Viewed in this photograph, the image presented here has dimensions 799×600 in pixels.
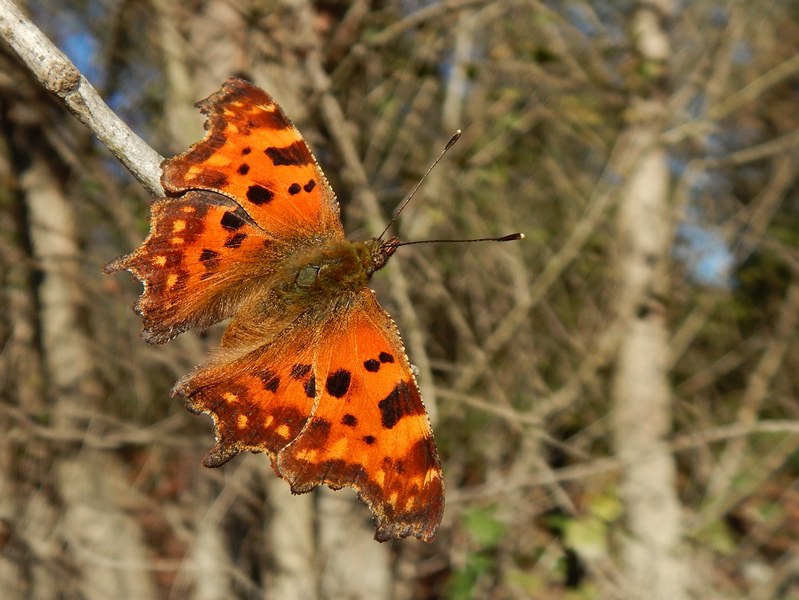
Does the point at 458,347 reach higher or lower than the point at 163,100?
lower

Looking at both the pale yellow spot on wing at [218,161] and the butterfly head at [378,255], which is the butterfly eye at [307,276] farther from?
the pale yellow spot on wing at [218,161]

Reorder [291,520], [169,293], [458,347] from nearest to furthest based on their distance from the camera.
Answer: [169,293] → [291,520] → [458,347]

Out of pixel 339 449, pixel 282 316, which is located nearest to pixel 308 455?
pixel 339 449

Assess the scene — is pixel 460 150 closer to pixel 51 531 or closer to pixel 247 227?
pixel 247 227

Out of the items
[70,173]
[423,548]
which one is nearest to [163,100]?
[70,173]

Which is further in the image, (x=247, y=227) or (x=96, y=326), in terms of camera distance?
(x=96, y=326)

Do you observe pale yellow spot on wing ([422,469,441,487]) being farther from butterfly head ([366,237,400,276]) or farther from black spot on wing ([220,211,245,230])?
black spot on wing ([220,211,245,230])

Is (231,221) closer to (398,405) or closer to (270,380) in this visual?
(270,380)
